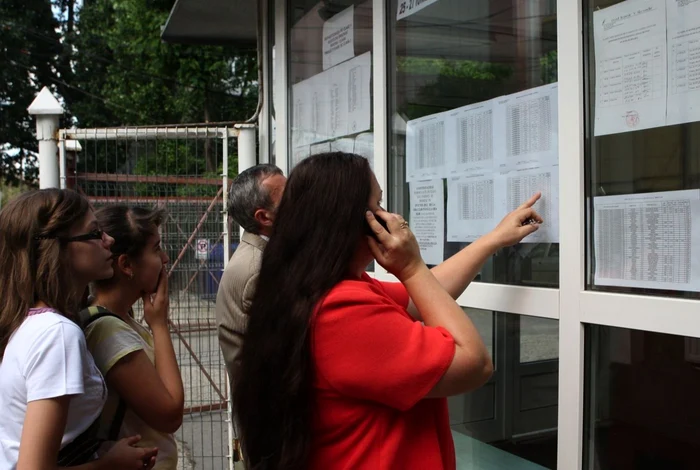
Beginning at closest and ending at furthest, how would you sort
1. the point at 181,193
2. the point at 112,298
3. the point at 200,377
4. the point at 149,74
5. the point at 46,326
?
the point at 46,326 < the point at 112,298 < the point at 181,193 < the point at 200,377 < the point at 149,74

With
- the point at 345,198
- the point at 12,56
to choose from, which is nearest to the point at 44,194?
the point at 345,198

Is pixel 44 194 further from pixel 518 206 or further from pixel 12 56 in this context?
pixel 12 56

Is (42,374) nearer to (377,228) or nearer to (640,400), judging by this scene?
(377,228)

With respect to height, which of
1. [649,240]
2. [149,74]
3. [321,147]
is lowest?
[649,240]

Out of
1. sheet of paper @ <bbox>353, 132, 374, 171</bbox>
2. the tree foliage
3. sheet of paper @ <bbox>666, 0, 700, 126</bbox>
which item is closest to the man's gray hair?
sheet of paper @ <bbox>353, 132, 374, 171</bbox>

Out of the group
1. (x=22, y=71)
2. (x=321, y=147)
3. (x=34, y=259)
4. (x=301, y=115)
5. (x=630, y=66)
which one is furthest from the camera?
(x=22, y=71)

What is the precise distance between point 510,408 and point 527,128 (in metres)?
0.98

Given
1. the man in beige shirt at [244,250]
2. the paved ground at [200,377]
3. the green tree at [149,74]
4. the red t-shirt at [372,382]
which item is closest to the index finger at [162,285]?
the man in beige shirt at [244,250]

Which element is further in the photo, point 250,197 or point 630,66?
point 250,197

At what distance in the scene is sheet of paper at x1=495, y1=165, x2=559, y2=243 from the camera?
7.16ft

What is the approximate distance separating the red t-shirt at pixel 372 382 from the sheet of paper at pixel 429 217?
1167 millimetres

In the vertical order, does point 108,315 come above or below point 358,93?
below

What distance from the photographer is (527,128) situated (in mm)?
2303

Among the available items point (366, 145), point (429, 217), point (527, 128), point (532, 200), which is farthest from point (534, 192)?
point (366, 145)
